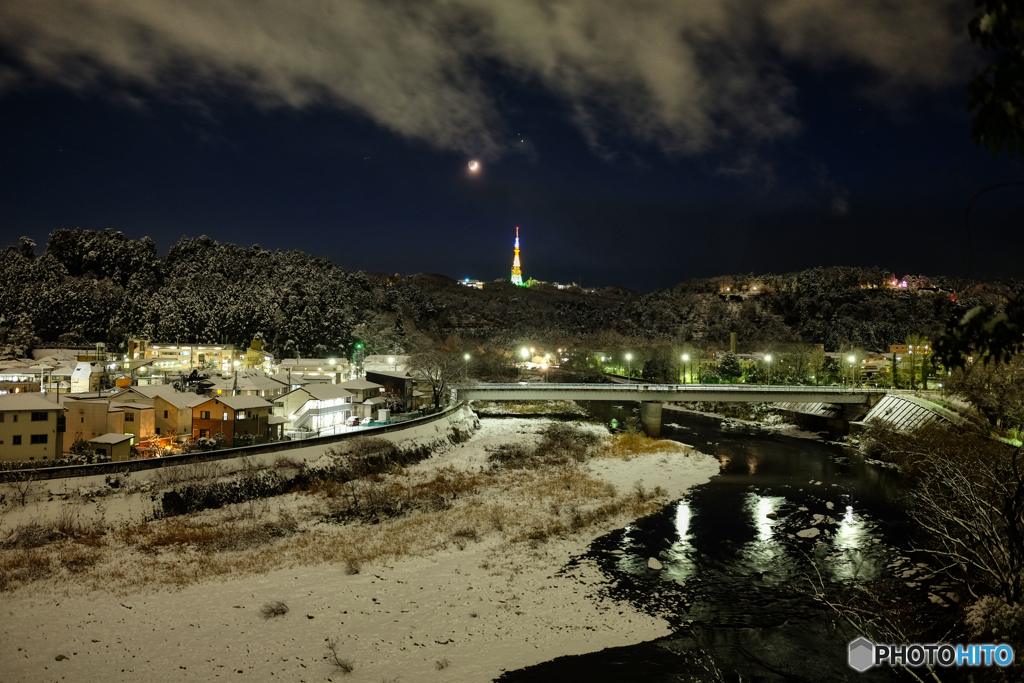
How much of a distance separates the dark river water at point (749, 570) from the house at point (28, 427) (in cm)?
2414

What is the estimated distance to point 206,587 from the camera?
52.5ft

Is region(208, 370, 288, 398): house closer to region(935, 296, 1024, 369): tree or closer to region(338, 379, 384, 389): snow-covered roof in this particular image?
region(338, 379, 384, 389): snow-covered roof

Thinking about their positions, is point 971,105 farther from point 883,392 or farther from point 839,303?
point 839,303

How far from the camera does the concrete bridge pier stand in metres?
44.2

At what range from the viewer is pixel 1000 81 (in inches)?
135

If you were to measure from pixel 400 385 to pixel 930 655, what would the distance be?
42360mm

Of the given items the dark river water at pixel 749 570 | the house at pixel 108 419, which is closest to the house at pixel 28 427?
the house at pixel 108 419

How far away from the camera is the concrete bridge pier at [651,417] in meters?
44.2

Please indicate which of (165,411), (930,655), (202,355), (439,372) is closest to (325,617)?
(930,655)

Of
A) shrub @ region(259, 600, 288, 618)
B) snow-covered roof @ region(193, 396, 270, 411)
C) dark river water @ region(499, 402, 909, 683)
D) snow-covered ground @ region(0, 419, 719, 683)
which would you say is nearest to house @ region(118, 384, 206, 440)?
snow-covered roof @ region(193, 396, 270, 411)

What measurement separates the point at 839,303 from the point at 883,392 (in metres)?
99.2

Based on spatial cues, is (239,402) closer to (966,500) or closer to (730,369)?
(966,500)

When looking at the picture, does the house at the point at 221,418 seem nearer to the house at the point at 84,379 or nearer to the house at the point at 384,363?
the house at the point at 84,379

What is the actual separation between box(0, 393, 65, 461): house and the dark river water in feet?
79.2
